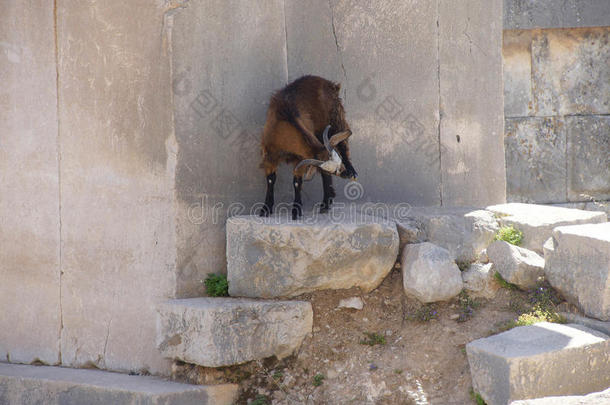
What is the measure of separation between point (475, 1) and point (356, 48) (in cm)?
132

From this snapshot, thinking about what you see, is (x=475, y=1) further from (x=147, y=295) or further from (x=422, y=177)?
(x=147, y=295)

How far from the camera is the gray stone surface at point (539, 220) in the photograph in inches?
203

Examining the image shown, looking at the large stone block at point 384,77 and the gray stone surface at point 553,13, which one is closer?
the large stone block at point 384,77

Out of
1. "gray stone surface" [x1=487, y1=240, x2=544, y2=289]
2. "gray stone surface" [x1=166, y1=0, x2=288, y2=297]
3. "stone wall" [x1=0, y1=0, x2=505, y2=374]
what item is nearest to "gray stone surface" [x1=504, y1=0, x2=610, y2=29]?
"stone wall" [x1=0, y1=0, x2=505, y2=374]

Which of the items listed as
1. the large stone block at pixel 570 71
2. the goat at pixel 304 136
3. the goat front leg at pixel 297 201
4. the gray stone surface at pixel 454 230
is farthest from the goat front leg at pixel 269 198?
the large stone block at pixel 570 71

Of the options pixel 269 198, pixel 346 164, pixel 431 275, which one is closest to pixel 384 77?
pixel 346 164

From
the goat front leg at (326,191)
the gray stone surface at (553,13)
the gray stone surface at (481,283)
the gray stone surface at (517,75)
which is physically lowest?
the gray stone surface at (481,283)

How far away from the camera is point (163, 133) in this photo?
469 centimetres

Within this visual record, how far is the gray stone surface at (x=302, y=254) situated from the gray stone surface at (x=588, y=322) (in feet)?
4.09

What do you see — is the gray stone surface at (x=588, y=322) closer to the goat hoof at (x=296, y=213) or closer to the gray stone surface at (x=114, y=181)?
the goat hoof at (x=296, y=213)

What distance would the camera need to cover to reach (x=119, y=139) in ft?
16.1

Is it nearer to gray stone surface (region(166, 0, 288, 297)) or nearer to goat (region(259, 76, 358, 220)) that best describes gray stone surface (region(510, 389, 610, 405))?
goat (region(259, 76, 358, 220))

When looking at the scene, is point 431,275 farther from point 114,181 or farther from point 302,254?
point 114,181

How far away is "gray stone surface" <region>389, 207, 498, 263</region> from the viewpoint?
16.5 feet
